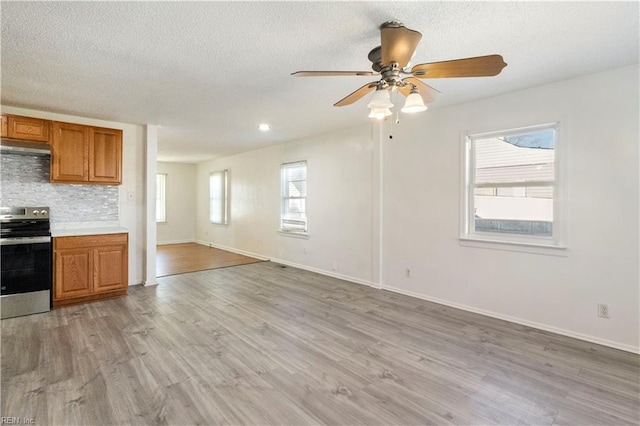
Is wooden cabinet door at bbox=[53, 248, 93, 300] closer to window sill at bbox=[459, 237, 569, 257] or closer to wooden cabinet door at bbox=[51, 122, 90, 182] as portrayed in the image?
wooden cabinet door at bbox=[51, 122, 90, 182]

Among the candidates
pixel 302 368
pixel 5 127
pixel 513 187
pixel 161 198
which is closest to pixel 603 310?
pixel 513 187

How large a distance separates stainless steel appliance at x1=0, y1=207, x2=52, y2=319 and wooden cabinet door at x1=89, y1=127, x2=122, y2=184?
3.13ft

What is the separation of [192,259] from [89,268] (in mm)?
2969

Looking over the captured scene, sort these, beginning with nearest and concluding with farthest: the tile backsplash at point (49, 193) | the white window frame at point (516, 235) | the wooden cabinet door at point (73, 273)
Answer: the white window frame at point (516, 235)
the wooden cabinet door at point (73, 273)
the tile backsplash at point (49, 193)

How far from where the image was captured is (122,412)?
191 centimetres

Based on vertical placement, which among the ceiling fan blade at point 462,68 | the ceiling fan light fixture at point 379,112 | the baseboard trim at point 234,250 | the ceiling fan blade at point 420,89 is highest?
the ceiling fan blade at point 420,89

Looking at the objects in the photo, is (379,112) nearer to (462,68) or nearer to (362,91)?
(362,91)

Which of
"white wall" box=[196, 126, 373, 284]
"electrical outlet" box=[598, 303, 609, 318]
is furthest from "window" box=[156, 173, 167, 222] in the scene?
"electrical outlet" box=[598, 303, 609, 318]

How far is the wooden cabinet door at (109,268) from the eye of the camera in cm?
408

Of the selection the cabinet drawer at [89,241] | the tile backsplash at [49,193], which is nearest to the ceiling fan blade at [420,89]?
the cabinet drawer at [89,241]

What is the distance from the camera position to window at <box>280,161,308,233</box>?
6.07m

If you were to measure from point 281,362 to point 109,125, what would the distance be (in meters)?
4.28

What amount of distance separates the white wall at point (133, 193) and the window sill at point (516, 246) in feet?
15.3

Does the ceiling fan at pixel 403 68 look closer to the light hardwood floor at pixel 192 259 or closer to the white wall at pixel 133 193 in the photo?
the white wall at pixel 133 193
